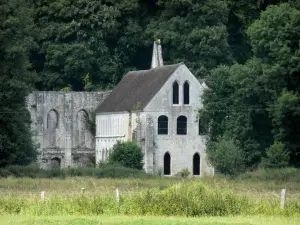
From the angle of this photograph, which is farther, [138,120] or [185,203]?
[138,120]

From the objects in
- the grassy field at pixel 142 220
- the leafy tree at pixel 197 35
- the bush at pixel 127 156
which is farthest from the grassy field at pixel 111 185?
the leafy tree at pixel 197 35

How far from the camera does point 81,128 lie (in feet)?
330

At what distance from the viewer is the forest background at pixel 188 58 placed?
273ft

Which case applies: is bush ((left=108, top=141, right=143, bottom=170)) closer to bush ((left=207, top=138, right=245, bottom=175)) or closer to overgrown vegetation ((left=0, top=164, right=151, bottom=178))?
overgrown vegetation ((left=0, top=164, right=151, bottom=178))

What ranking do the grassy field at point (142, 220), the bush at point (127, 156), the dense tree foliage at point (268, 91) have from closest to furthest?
the grassy field at point (142, 220)
the dense tree foliage at point (268, 91)
the bush at point (127, 156)

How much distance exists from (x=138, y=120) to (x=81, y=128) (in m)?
8.87

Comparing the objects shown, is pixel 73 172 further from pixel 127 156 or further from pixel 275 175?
pixel 275 175

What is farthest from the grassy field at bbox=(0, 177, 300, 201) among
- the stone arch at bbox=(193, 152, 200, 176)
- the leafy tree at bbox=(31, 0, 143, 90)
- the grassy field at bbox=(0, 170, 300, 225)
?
the leafy tree at bbox=(31, 0, 143, 90)

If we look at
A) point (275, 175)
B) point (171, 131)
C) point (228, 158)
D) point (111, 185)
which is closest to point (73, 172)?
point (228, 158)

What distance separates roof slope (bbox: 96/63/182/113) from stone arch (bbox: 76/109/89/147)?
6.87ft

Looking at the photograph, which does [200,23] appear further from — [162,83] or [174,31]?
[162,83]

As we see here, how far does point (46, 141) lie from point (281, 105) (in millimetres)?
21381

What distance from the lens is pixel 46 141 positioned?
9888 cm

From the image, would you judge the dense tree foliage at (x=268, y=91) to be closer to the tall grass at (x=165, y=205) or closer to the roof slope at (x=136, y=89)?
the roof slope at (x=136, y=89)
